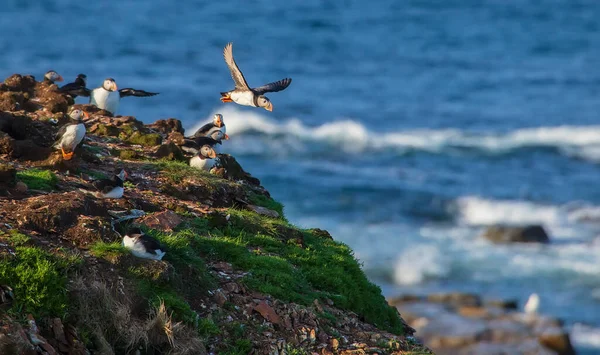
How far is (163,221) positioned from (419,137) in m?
25.6

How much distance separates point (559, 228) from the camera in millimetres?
27938

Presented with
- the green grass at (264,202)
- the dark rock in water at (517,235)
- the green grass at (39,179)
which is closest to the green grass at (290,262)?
the green grass at (264,202)

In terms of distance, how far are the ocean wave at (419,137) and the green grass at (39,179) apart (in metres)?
23.4

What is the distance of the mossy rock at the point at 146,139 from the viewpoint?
15273 mm

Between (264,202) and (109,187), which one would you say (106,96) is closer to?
(264,202)

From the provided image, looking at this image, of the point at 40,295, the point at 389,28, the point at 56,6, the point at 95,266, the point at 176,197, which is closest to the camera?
the point at 40,295

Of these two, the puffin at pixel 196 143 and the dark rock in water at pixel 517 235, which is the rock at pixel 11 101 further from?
the dark rock in water at pixel 517 235

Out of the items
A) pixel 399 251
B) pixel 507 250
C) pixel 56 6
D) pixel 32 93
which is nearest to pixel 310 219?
pixel 399 251

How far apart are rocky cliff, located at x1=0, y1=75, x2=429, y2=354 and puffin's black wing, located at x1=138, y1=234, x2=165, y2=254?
0.54 feet

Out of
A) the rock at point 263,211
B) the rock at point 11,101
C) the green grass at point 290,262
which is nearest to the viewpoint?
the green grass at point 290,262

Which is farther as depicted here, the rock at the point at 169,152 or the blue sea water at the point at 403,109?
the blue sea water at the point at 403,109

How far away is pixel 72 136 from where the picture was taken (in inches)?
511

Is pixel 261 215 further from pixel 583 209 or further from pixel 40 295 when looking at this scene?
pixel 583 209

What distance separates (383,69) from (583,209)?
1954 centimetres
